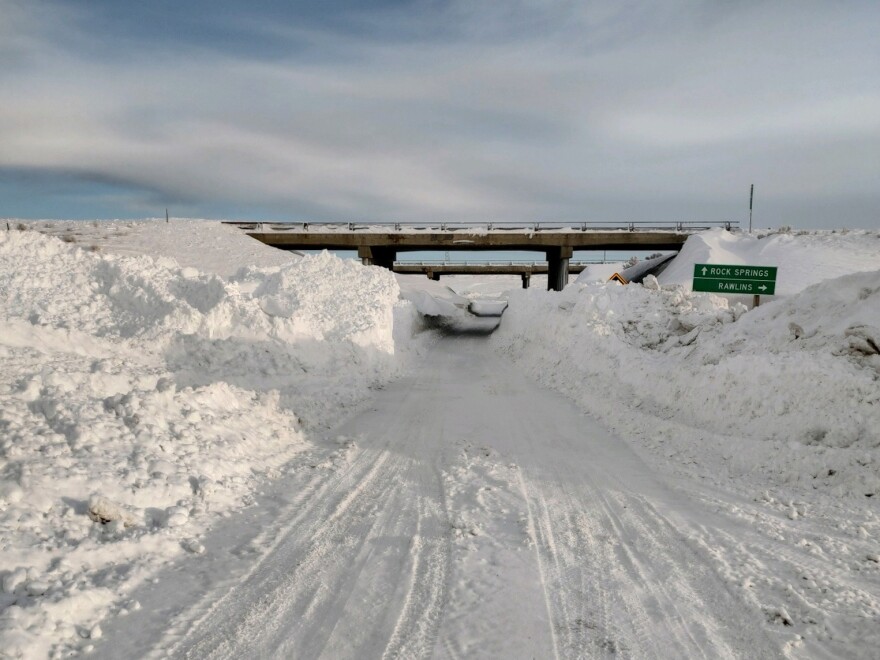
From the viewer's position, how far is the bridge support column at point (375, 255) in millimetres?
39344

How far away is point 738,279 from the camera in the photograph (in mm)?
13477

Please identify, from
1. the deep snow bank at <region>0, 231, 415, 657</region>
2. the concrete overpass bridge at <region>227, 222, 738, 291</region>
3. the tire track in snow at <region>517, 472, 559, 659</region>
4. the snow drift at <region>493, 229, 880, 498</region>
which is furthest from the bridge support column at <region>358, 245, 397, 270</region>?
the tire track in snow at <region>517, 472, 559, 659</region>

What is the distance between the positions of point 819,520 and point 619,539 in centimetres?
234

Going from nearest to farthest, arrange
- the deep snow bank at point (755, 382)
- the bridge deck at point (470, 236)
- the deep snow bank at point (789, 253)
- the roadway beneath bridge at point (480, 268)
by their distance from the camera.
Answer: the deep snow bank at point (755, 382), the deep snow bank at point (789, 253), the bridge deck at point (470, 236), the roadway beneath bridge at point (480, 268)

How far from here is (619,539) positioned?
16.7ft

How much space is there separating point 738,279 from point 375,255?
3213 cm

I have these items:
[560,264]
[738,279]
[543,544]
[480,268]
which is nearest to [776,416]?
[543,544]

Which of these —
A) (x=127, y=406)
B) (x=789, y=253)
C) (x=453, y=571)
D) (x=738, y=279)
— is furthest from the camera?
(x=789, y=253)

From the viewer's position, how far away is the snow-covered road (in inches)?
141

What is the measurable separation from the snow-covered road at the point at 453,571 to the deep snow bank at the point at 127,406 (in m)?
0.52

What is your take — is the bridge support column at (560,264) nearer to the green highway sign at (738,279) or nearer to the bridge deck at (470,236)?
the bridge deck at (470,236)

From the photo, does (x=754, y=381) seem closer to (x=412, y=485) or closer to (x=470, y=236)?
(x=412, y=485)

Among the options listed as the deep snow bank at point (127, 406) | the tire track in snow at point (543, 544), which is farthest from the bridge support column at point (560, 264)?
the tire track in snow at point (543, 544)

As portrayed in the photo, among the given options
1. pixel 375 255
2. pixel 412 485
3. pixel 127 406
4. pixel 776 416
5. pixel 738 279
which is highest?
pixel 375 255
